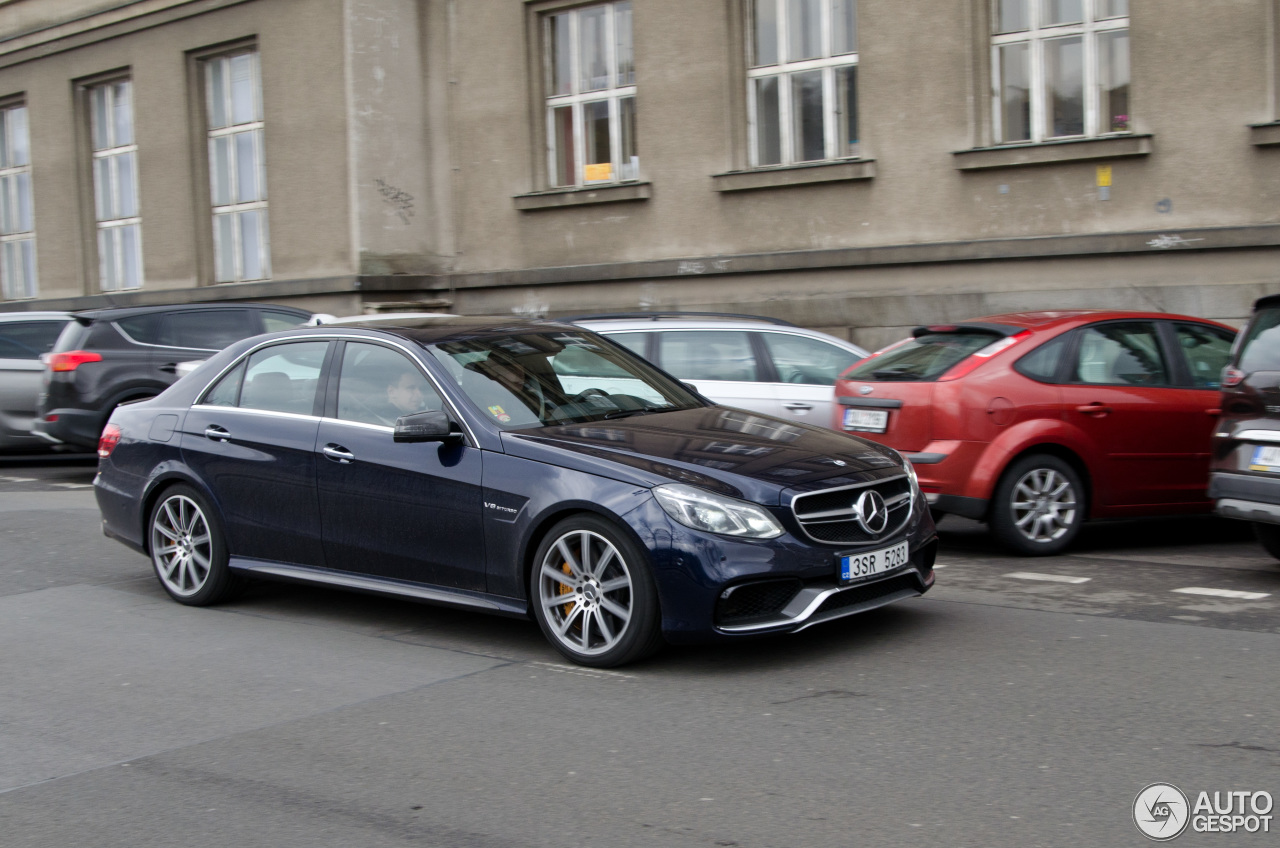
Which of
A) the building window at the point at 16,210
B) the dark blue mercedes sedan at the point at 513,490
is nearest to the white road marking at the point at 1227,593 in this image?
the dark blue mercedes sedan at the point at 513,490

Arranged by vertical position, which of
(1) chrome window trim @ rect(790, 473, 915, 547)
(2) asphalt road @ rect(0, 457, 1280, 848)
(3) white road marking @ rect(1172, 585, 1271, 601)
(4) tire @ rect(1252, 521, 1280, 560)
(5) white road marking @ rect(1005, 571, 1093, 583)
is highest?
(1) chrome window trim @ rect(790, 473, 915, 547)

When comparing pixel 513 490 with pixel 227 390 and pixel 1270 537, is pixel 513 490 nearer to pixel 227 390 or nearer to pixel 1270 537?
pixel 227 390

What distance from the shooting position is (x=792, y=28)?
53.5 feet

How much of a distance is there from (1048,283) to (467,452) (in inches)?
Answer: 378

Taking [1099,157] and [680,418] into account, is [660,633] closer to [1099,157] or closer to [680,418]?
[680,418]

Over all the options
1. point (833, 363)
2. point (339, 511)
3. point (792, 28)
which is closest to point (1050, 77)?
point (792, 28)

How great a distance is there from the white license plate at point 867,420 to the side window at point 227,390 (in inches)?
155

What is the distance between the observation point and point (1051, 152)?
46.0ft

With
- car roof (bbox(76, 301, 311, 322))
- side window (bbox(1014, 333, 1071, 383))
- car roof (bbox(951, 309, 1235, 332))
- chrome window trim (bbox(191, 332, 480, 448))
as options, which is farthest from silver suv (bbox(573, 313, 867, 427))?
car roof (bbox(76, 301, 311, 322))

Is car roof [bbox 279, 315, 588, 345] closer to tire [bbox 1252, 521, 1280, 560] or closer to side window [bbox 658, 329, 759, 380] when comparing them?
side window [bbox 658, 329, 759, 380]

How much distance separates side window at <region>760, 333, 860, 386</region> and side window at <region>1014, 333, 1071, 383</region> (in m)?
2.11

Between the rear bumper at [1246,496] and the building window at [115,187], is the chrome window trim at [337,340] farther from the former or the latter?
the building window at [115,187]

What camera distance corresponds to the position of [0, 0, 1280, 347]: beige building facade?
44.4ft

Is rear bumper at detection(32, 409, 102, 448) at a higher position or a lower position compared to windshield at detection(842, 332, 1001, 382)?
lower
